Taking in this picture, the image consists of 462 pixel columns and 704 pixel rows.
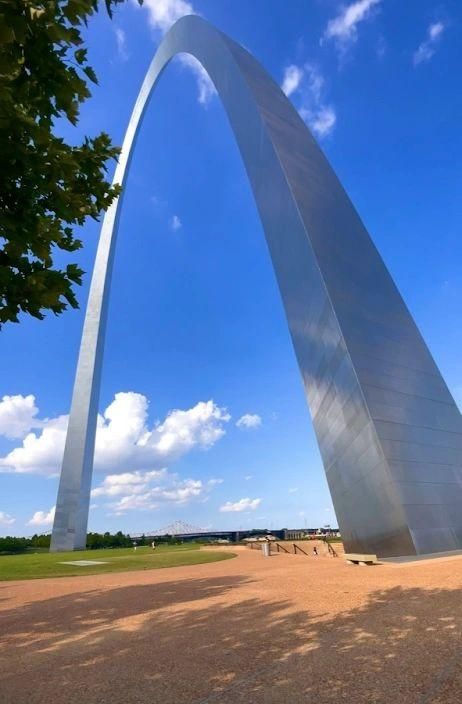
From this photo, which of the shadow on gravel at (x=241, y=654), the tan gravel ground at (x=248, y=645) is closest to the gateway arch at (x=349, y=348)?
the tan gravel ground at (x=248, y=645)

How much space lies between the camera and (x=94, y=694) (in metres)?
4.04

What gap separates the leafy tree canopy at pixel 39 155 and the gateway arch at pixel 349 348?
37.1 feet

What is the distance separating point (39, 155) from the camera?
3156 millimetres

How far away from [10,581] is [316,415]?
42.4ft

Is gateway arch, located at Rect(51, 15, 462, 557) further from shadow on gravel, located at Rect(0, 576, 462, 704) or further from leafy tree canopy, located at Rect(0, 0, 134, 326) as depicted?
leafy tree canopy, located at Rect(0, 0, 134, 326)

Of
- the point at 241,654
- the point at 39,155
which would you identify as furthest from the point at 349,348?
the point at 39,155

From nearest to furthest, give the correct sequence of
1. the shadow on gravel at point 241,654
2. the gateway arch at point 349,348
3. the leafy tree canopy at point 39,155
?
the leafy tree canopy at point 39,155 → the shadow on gravel at point 241,654 → the gateway arch at point 349,348

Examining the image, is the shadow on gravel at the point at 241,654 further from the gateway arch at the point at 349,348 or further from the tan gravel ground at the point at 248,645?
the gateway arch at the point at 349,348

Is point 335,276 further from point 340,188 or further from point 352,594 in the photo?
point 352,594

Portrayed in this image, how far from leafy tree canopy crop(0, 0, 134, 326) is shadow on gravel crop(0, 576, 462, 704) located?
3.65 metres

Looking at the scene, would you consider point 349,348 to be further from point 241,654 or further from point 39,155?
point 39,155

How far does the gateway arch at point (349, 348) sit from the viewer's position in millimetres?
13133

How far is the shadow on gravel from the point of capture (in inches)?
151

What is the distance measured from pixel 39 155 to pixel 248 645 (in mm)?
5515
